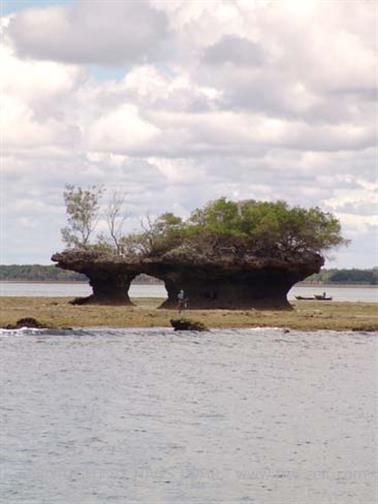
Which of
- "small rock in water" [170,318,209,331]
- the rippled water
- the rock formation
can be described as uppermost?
the rock formation

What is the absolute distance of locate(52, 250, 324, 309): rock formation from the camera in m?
97.8

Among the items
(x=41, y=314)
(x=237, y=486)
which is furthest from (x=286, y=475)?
(x=41, y=314)

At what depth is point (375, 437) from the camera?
3825 centimetres

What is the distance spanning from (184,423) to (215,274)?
57635mm

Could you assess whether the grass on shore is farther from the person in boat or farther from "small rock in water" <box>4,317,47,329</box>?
"small rock in water" <box>4,317,47,329</box>

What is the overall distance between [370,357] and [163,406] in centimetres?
2292

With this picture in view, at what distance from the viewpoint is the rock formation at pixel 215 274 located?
3848 inches

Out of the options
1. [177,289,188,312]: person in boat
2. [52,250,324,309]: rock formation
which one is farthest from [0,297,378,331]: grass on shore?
[52,250,324,309]: rock formation

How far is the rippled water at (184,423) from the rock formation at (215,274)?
28.3 m

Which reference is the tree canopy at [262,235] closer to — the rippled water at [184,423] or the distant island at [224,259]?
the distant island at [224,259]

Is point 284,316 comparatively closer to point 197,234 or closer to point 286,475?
point 197,234

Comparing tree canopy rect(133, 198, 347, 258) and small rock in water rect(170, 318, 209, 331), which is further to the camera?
tree canopy rect(133, 198, 347, 258)

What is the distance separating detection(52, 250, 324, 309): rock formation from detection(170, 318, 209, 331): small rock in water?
844 inches

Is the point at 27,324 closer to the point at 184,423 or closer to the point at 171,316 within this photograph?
the point at 171,316
